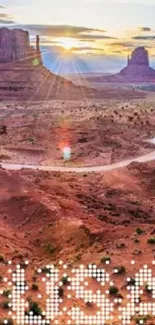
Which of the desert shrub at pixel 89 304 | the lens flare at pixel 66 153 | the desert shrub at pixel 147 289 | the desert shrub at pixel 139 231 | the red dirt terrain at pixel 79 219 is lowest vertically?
the lens flare at pixel 66 153

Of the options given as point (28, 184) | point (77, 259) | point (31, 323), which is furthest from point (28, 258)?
point (28, 184)

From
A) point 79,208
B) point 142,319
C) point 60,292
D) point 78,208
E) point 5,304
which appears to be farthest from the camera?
point 79,208

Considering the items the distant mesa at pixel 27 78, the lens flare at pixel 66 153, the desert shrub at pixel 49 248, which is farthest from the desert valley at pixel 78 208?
the distant mesa at pixel 27 78

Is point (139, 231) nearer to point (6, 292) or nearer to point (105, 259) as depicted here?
point (105, 259)

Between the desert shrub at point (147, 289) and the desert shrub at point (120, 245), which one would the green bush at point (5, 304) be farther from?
the desert shrub at point (120, 245)

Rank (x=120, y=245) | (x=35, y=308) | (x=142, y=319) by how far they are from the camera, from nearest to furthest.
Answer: (x=142, y=319)
(x=35, y=308)
(x=120, y=245)

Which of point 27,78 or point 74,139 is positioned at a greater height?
point 27,78

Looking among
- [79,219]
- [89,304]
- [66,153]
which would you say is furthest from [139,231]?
[66,153]
